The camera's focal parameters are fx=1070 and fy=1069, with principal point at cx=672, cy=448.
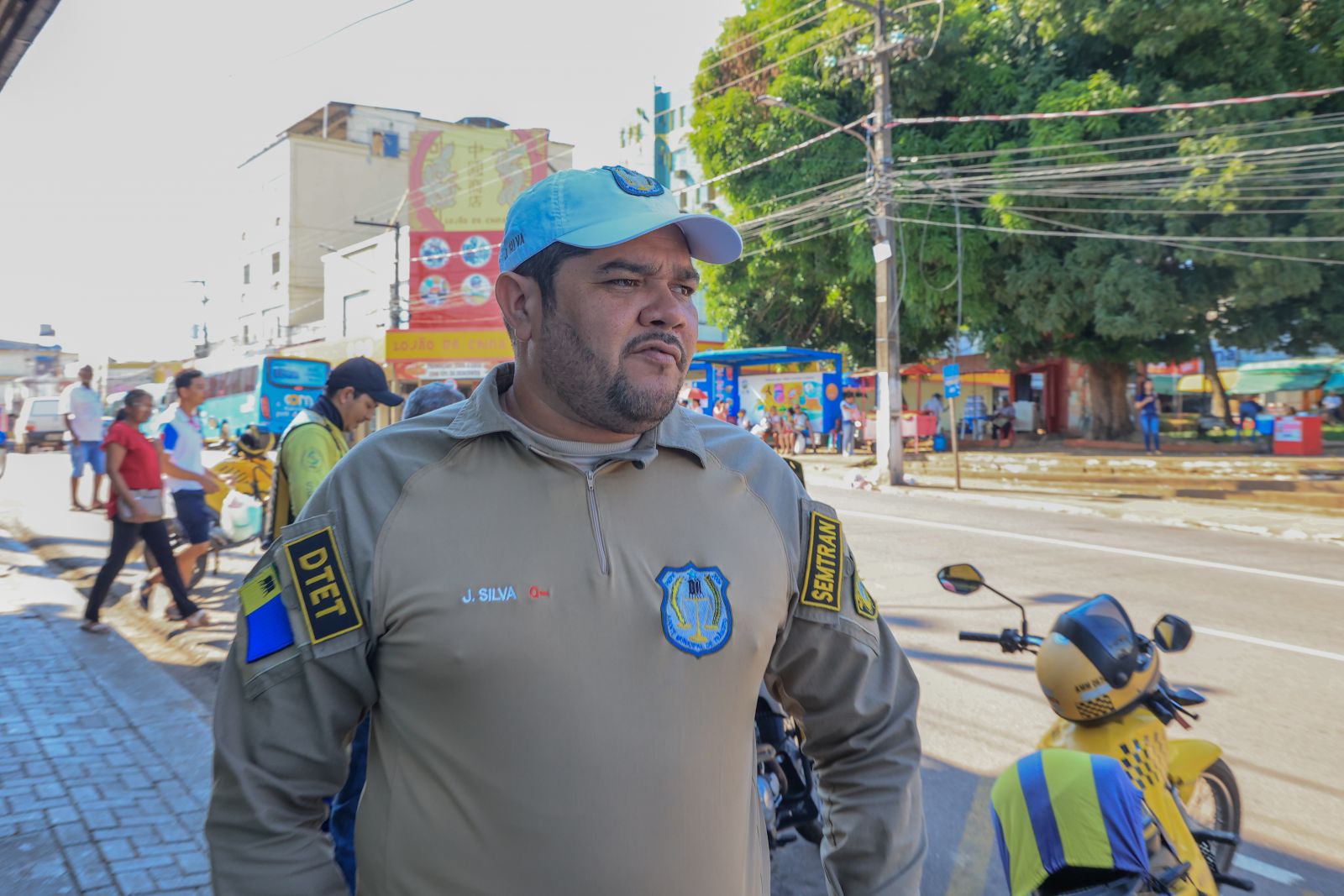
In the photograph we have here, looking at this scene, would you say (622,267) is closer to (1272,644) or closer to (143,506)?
(143,506)

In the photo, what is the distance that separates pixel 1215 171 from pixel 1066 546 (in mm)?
11388

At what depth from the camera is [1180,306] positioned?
21672 mm

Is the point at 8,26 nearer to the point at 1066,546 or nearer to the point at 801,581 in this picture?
the point at 801,581

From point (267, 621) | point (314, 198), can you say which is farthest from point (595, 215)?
point (314, 198)

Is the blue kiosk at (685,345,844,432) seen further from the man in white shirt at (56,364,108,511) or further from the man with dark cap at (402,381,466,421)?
the man with dark cap at (402,381,466,421)

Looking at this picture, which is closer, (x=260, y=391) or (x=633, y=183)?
(x=633, y=183)


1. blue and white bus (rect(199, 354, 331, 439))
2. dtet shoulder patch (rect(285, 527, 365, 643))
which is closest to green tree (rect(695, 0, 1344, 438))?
blue and white bus (rect(199, 354, 331, 439))

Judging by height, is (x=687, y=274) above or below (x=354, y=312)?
below

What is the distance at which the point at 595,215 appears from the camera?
1699 millimetres

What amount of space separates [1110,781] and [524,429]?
155 centimetres

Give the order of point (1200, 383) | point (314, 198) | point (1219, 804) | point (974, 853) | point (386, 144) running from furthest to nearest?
1. point (386, 144)
2. point (314, 198)
3. point (1200, 383)
4. point (974, 853)
5. point (1219, 804)

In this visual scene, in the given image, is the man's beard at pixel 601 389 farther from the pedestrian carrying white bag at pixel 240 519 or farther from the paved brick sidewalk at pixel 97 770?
the pedestrian carrying white bag at pixel 240 519

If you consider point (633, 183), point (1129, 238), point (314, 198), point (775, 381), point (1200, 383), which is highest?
point (314, 198)

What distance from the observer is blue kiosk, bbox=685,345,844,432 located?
93.0ft
